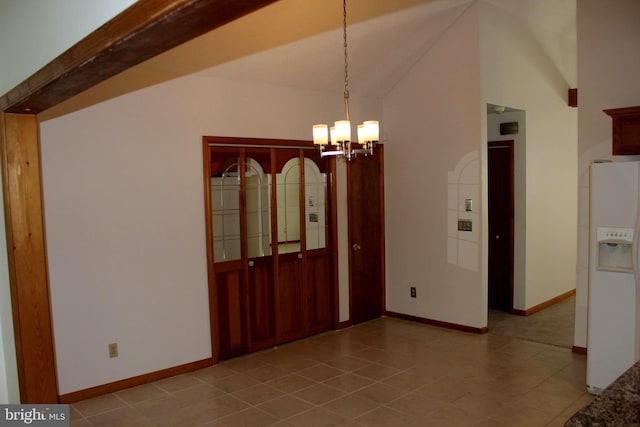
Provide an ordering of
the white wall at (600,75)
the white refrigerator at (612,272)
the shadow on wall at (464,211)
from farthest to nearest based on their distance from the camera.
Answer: the shadow on wall at (464,211) < the white wall at (600,75) < the white refrigerator at (612,272)

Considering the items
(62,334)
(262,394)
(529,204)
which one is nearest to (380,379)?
(262,394)

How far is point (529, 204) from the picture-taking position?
19.8 feet

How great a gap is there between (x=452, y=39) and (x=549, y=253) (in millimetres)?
3132

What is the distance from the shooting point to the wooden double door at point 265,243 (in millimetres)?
4715

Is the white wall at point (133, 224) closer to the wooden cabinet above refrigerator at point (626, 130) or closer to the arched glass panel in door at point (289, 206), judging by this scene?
the arched glass panel in door at point (289, 206)

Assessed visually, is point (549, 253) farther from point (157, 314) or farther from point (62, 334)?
point (62, 334)

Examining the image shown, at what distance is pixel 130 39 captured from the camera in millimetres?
1604

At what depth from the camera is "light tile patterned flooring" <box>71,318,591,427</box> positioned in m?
3.51

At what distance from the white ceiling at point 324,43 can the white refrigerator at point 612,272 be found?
237 centimetres

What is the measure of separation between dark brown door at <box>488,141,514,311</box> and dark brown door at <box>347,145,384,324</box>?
150 cm

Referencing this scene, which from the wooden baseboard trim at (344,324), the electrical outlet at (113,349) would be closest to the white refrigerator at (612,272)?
the wooden baseboard trim at (344,324)

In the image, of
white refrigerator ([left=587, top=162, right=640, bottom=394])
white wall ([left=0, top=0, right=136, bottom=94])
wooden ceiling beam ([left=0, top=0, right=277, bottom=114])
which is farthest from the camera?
white refrigerator ([left=587, top=162, right=640, bottom=394])

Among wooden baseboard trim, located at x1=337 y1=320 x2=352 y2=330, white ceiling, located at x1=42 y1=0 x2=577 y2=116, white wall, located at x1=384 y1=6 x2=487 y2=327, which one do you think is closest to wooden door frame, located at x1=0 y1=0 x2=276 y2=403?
white ceiling, located at x1=42 y1=0 x2=577 y2=116

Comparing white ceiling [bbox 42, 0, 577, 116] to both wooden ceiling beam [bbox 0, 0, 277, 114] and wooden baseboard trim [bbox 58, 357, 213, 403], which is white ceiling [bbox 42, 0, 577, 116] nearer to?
wooden ceiling beam [bbox 0, 0, 277, 114]
